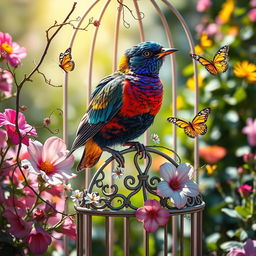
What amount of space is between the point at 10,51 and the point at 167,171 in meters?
0.60

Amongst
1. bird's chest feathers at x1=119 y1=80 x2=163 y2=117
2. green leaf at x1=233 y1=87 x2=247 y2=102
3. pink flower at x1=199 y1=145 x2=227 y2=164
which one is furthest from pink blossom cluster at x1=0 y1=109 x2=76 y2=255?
green leaf at x1=233 y1=87 x2=247 y2=102

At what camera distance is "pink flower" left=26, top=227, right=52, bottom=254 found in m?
1.70

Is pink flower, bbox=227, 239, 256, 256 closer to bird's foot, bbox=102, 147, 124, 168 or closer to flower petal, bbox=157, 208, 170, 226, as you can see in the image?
flower petal, bbox=157, 208, 170, 226

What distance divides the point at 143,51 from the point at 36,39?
1.77 m

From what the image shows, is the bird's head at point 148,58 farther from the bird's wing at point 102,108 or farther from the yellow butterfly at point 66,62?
the yellow butterfly at point 66,62

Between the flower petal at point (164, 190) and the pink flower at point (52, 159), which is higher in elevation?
the pink flower at point (52, 159)

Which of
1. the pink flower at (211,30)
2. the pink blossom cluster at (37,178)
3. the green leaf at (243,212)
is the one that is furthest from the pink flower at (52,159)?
the pink flower at (211,30)

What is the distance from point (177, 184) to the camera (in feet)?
5.46

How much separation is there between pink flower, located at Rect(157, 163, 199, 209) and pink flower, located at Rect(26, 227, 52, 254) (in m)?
0.34

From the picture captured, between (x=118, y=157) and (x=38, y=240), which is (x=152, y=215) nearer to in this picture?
(x=118, y=157)

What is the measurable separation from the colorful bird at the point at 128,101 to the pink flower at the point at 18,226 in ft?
0.84

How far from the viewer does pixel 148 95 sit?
1.65m

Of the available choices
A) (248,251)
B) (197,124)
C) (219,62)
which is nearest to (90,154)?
(197,124)

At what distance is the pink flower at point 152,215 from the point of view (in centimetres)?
159
